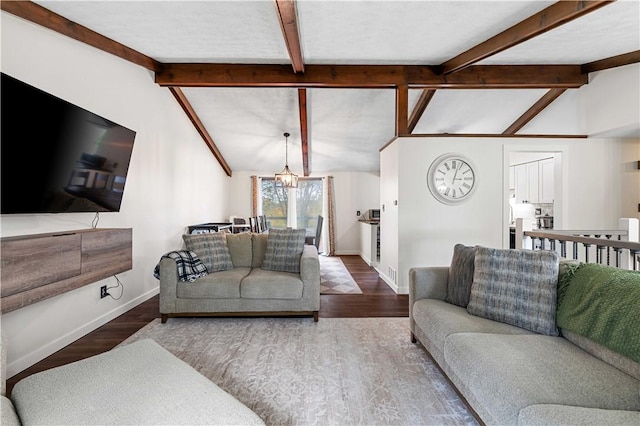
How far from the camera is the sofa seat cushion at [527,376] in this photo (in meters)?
1.16

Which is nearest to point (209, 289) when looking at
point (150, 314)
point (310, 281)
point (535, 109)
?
point (150, 314)

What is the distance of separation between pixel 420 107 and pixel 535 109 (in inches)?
74.6

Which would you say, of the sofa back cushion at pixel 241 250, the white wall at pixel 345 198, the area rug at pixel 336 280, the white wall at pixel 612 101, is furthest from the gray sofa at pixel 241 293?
the white wall at pixel 345 198

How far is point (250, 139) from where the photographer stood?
20.0 feet

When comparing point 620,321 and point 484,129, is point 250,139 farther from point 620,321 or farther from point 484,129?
point 620,321

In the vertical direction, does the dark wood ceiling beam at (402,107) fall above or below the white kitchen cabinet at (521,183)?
above

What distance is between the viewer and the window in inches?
307

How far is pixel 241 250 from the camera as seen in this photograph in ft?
12.0

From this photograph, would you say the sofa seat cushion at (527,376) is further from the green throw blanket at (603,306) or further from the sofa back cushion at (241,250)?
the sofa back cushion at (241,250)

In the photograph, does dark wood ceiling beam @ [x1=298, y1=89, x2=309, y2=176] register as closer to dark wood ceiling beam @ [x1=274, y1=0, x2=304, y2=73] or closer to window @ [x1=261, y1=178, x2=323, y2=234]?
window @ [x1=261, y1=178, x2=323, y2=234]

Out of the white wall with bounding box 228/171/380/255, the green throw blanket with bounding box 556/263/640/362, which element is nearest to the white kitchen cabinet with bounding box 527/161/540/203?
the white wall with bounding box 228/171/380/255

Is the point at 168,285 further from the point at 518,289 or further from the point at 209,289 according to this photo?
the point at 518,289

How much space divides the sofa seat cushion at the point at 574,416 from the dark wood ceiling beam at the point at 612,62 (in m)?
4.31

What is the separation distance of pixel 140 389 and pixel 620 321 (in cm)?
221
